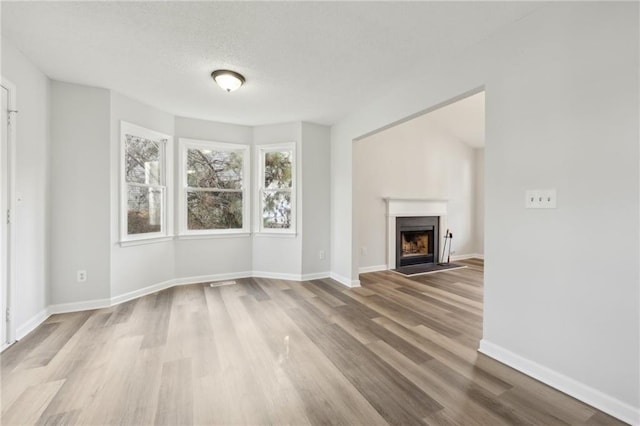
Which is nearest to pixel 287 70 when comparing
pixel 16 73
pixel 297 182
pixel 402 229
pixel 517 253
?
pixel 297 182

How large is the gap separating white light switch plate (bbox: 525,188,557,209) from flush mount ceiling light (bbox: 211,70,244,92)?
9.14 feet

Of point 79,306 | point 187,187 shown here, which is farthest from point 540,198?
point 79,306

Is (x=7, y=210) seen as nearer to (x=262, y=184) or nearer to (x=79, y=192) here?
(x=79, y=192)

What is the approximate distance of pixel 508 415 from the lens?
1.52 metres

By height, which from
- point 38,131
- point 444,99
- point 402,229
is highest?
point 444,99

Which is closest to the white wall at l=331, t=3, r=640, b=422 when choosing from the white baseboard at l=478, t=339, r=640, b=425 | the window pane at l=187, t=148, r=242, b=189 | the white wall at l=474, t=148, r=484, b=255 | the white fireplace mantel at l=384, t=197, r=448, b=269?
the white baseboard at l=478, t=339, r=640, b=425

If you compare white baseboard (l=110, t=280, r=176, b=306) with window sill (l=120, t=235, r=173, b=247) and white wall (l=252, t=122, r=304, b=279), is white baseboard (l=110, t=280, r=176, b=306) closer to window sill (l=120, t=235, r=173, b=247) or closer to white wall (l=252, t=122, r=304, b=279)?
window sill (l=120, t=235, r=173, b=247)

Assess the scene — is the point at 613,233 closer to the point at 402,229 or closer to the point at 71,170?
the point at 402,229

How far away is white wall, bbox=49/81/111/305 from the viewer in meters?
3.00

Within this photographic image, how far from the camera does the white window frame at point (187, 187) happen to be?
164 inches

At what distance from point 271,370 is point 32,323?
8.33ft

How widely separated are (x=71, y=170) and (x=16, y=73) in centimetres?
102

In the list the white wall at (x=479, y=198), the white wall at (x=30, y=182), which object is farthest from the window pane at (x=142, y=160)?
the white wall at (x=479, y=198)

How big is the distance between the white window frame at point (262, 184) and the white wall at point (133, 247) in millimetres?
1295
